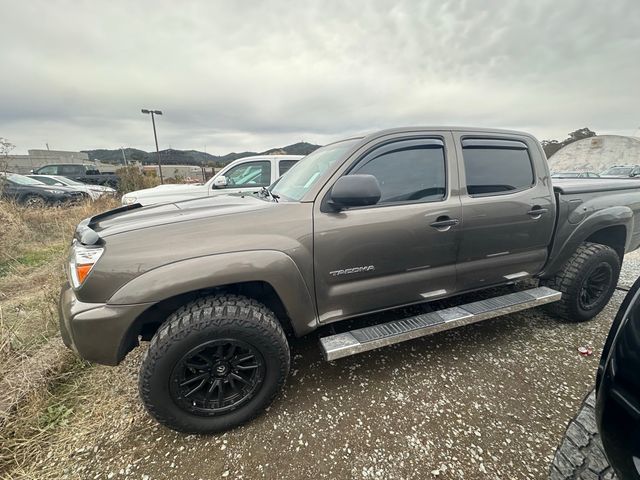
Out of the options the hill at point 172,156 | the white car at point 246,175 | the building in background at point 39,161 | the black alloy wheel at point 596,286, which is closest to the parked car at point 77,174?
the building in background at point 39,161

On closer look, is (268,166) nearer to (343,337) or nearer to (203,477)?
(343,337)

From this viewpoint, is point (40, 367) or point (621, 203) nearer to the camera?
point (40, 367)

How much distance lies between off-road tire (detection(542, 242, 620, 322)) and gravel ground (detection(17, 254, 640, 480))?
1.28 ft

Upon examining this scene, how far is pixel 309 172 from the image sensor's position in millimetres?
2354

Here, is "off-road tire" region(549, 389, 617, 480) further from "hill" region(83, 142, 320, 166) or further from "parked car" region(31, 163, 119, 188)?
"hill" region(83, 142, 320, 166)

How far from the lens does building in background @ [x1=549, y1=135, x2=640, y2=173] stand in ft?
99.9

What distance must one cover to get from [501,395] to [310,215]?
1.84m

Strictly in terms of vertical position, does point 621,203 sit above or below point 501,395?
above

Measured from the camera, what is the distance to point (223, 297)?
1750 mm

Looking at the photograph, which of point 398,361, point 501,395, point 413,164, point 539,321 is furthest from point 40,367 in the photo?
point 539,321

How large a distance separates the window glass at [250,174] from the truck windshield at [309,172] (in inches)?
127

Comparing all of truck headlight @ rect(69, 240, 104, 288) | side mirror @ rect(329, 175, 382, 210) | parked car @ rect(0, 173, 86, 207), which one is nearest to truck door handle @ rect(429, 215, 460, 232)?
side mirror @ rect(329, 175, 382, 210)

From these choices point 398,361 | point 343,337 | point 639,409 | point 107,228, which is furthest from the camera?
point 398,361

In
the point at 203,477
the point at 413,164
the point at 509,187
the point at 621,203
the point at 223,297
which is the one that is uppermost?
the point at 413,164
